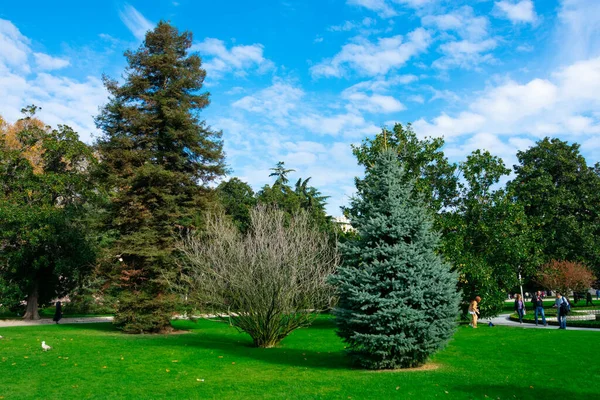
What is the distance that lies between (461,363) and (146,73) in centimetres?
2282

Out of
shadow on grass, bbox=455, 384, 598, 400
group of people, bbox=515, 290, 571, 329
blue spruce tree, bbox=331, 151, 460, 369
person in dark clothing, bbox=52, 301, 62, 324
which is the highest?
blue spruce tree, bbox=331, 151, 460, 369

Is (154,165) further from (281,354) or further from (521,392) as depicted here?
(521,392)

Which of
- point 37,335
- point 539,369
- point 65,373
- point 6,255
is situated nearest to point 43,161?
point 6,255

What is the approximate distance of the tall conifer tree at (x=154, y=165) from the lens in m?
23.9

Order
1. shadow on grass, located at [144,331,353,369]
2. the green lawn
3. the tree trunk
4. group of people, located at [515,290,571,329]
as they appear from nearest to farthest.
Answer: the green lawn, shadow on grass, located at [144,331,353,369], group of people, located at [515,290,571,329], the tree trunk

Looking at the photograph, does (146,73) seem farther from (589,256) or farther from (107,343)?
(589,256)

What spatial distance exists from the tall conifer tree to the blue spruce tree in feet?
45.9

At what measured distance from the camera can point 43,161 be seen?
34031 millimetres

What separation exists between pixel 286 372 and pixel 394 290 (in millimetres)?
3486

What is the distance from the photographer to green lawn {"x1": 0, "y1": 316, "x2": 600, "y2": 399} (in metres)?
9.34

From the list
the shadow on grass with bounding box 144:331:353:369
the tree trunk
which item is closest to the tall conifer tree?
the shadow on grass with bounding box 144:331:353:369

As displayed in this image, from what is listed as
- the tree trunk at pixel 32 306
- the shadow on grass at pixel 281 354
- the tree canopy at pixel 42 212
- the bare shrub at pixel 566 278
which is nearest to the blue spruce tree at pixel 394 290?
the shadow on grass at pixel 281 354

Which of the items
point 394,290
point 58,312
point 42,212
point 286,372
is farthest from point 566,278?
point 42,212

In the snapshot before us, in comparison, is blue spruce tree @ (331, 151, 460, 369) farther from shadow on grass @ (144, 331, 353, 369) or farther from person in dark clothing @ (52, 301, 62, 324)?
person in dark clothing @ (52, 301, 62, 324)
